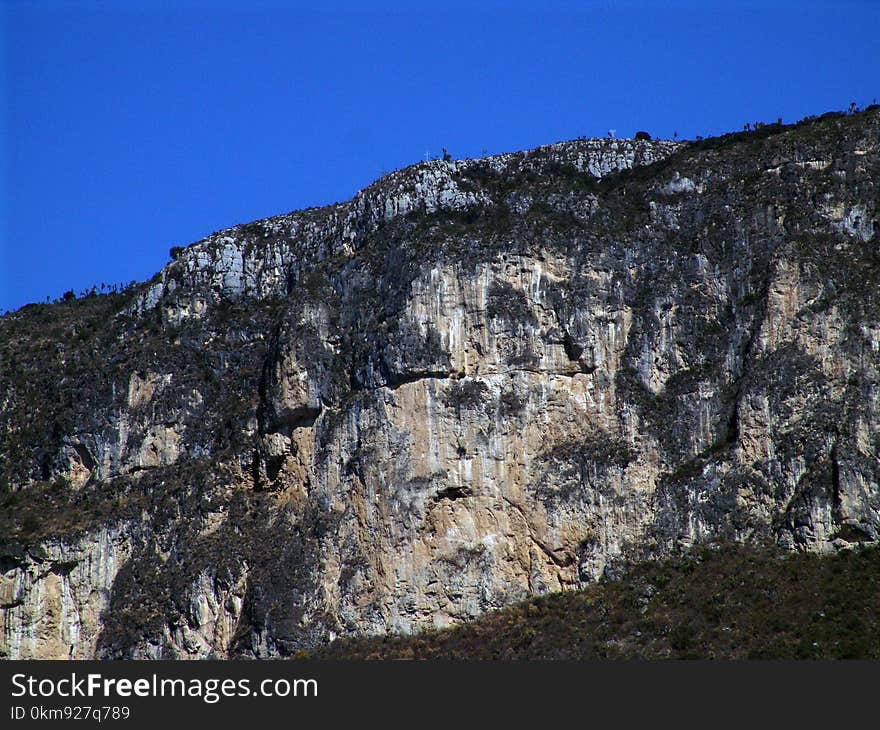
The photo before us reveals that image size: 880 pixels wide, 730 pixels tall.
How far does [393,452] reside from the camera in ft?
327

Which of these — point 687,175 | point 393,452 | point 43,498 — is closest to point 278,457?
point 393,452

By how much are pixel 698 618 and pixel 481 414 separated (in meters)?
15.0

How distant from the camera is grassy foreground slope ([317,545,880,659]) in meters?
87.5

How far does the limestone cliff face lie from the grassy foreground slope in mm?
1481

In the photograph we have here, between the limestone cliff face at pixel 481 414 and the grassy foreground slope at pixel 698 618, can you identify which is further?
the limestone cliff face at pixel 481 414

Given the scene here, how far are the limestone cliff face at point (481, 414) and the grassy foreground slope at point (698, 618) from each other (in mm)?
1481

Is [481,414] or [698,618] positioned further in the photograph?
[481,414]

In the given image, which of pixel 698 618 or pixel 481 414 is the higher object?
pixel 481 414

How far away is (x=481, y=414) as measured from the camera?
327ft

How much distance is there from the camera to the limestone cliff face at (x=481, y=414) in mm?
97000

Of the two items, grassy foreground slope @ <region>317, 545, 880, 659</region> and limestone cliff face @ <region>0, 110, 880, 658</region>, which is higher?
limestone cliff face @ <region>0, 110, 880, 658</region>

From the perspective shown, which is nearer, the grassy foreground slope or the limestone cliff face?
the grassy foreground slope

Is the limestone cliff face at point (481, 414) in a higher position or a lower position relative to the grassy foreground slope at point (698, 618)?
higher

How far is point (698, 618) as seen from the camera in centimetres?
9088
